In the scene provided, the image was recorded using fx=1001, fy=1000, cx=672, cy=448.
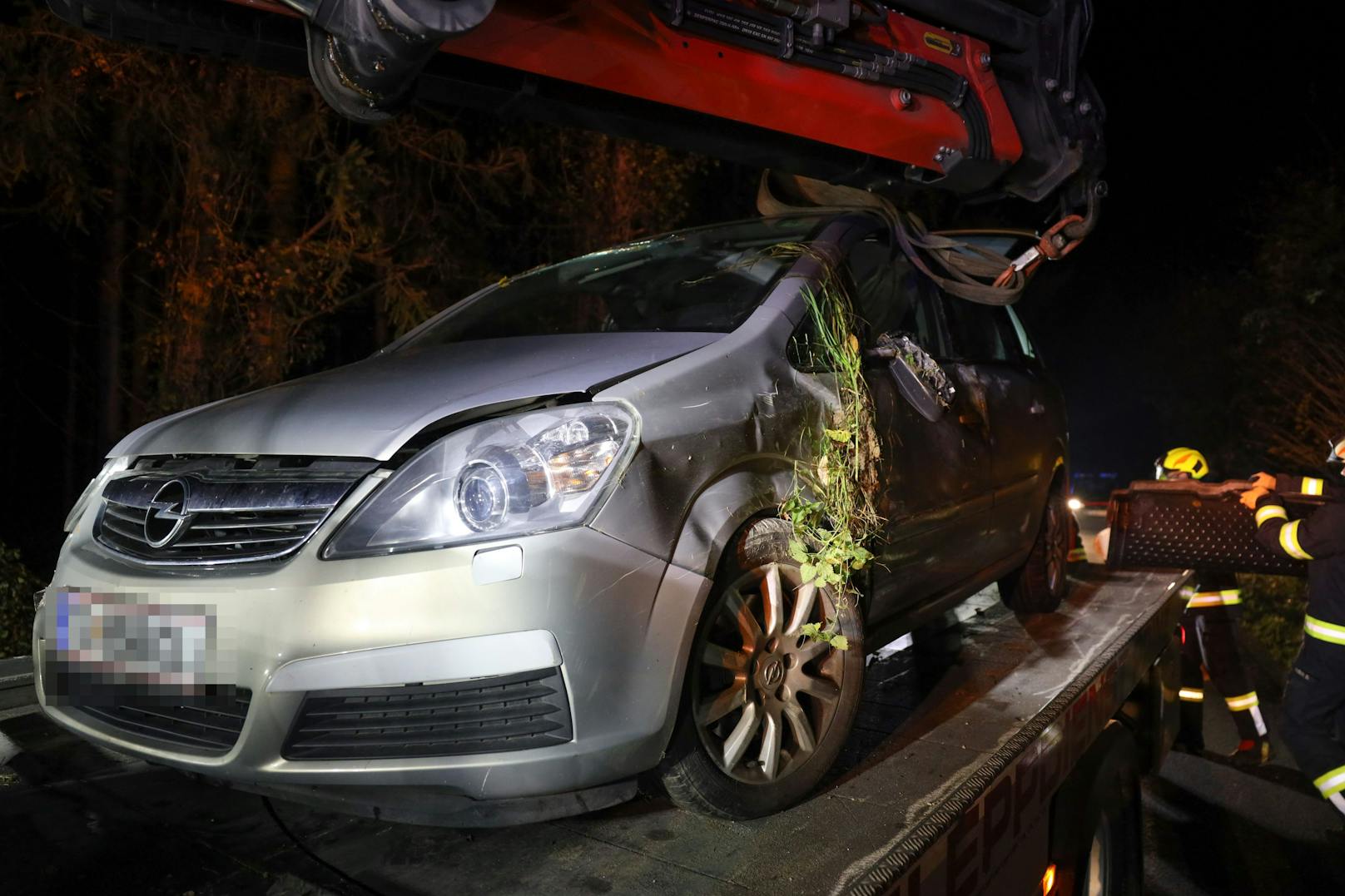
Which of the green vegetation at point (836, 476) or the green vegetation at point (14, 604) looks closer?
the green vegetation at point (836, 476)

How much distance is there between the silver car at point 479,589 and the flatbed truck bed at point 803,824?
4.0 inches

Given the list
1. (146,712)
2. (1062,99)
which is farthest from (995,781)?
(1062,99)

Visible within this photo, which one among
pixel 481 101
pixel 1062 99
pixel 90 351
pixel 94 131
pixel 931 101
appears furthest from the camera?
pixel 90 351

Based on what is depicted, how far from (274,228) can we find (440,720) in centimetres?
693

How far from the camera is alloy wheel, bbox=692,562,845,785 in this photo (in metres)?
2.26

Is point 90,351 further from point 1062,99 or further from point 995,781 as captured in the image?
point 995,781

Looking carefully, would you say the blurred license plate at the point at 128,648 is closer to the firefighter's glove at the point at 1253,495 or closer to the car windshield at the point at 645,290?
the car windshield at the point at 645,290

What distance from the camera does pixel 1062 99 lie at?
3791 mm

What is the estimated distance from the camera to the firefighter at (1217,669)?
5.41 m

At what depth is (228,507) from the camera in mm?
2076

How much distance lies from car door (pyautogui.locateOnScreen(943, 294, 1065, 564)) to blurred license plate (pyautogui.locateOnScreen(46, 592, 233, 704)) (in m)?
2.58

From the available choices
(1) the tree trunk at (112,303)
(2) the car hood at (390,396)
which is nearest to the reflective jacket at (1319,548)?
(2) the car hood at (390,396)

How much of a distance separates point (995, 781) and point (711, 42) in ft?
6.70

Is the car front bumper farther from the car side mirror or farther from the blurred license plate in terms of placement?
the car side mirror
